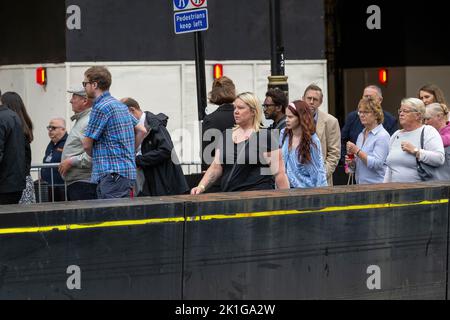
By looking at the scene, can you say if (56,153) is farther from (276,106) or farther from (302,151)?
(302,151)

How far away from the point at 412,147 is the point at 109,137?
296 cm

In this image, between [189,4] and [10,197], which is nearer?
[10,197]

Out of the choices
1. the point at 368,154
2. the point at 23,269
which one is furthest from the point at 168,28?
the point at 23,269

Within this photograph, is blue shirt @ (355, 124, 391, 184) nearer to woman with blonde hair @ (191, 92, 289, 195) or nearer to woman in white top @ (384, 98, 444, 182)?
woman in white top @ (384, 98, 444, 182)

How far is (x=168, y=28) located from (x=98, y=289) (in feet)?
38.6

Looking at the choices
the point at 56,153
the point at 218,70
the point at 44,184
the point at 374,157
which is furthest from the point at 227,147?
the point at 218,70

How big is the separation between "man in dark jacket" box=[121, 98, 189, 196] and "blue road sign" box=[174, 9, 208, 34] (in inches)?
114

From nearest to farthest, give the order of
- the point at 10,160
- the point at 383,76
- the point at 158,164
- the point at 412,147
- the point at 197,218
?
the point at 197,218, the point at 10,160, the point at 412,147, the point at 158,164, the point at 383,76

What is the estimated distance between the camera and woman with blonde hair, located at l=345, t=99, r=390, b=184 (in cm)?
1088

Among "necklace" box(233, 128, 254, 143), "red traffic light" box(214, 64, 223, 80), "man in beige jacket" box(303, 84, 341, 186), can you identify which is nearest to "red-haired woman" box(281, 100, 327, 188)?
"necklace" box(233, 128, 254, 143)

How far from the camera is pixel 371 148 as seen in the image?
11.0m

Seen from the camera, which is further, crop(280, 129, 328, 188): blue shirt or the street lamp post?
the street lamp post

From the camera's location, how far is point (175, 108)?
1877cm
